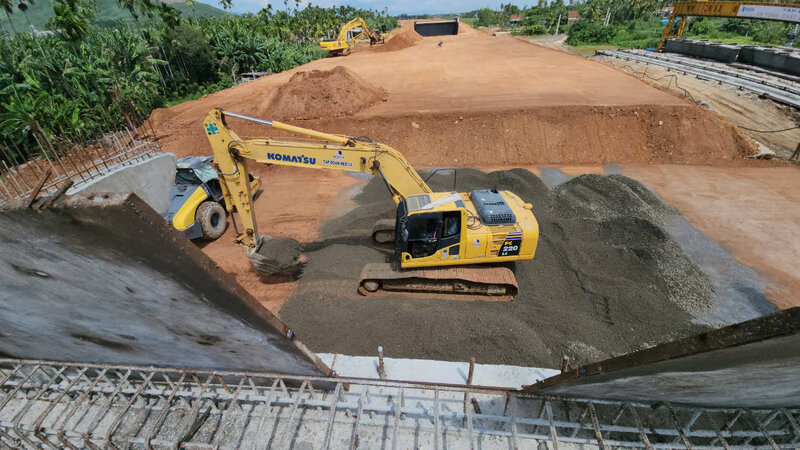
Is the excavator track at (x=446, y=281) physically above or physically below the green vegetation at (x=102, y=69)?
below

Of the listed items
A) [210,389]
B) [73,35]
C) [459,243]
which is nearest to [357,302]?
[459,243]

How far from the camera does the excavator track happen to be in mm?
8771

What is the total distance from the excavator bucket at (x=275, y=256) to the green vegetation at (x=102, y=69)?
5.78 m

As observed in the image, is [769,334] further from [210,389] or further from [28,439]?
[28,439]

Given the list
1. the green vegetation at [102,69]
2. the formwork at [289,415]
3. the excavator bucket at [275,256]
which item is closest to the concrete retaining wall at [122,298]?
the formwork at [289,415]

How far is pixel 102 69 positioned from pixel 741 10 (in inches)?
1673

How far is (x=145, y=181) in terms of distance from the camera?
1026cm

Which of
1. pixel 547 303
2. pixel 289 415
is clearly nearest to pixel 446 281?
pixel 547 303

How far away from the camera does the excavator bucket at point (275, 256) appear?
29.8 ft

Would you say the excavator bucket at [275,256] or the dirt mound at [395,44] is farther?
the dirt mound at [395,44]

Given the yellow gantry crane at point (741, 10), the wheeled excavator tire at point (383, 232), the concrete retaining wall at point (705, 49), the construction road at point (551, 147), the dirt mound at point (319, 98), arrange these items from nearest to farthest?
the wheeled excavator tire at point (383, 232) → the construction road at point (551, 147) → the dirt mound at point (319, 98) → the yellow gantry crane at point (741, 10) → the concrete retaining wall at point (705, 49)

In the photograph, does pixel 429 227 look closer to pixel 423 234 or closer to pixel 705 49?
pixel 423 234

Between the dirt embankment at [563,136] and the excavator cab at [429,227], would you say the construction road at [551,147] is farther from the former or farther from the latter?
the excavator cab at [429,227]

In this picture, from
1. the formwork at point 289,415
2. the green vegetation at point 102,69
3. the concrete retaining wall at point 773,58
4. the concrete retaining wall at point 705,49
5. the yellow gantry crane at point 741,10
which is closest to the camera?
the formwork at point 289,415
